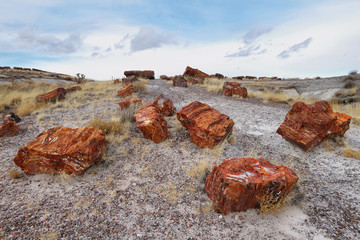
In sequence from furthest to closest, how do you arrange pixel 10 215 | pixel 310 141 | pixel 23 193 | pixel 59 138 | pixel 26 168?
pixel 310 141, pixel 59 138, pixel 26 168, pixel 23 193, pixel 10 215

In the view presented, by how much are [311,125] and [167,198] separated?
4.28 metres

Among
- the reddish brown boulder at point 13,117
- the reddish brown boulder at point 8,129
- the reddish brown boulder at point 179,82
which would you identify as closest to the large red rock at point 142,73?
the reddish brown boulder at point 179,82

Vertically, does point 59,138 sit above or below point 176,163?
above

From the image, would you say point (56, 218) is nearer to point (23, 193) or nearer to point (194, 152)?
point (23, 193)

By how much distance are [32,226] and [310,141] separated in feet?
19.9

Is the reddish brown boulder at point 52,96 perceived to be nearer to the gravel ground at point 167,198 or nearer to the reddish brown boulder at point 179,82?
the gravel ground at point 167,198

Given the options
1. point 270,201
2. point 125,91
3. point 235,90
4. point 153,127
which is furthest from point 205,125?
point 235,90

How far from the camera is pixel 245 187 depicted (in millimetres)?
3074

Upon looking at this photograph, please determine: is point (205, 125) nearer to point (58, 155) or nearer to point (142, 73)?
point (58, 155)

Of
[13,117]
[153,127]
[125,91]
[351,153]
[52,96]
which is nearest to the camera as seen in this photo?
[351,153]

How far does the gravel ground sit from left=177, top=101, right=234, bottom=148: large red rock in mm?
283

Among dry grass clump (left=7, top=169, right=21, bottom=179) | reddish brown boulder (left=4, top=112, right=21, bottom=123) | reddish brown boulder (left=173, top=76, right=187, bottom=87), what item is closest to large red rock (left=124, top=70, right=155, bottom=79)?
reddish brown boulder (left=173, top=76, right=187, bottom=87)

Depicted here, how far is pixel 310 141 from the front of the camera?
16.4ft

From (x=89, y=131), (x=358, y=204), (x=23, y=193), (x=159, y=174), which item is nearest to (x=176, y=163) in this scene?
(x=159, y=174)
